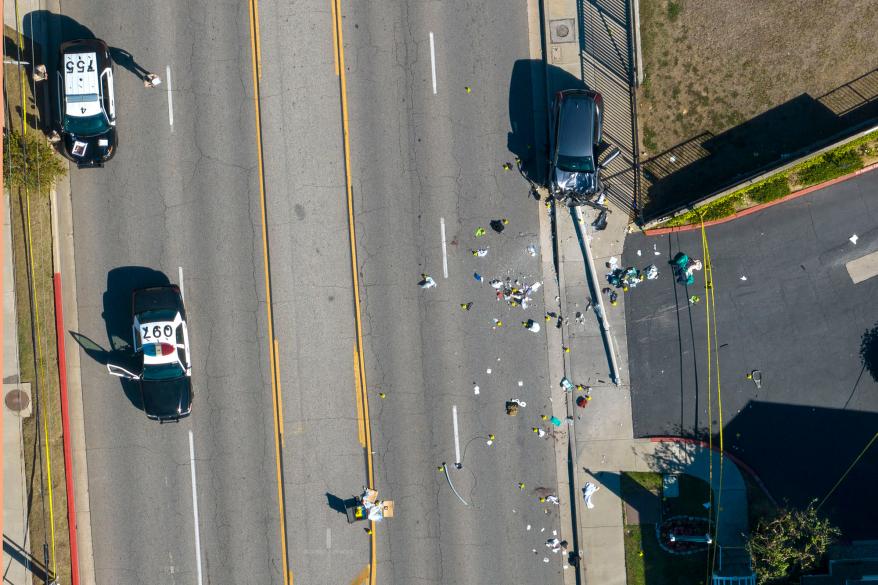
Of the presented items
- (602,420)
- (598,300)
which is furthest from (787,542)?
(598,300)

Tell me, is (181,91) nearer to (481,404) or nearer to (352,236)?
(352,236)

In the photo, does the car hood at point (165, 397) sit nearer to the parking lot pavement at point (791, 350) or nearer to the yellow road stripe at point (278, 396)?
the yellow road stripe at point (278, 396)

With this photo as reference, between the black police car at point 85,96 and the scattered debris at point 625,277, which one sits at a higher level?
the black police car at point 85,96

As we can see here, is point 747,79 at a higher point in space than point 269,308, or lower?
higher

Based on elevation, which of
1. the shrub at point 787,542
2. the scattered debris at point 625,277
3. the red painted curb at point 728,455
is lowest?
the shrub at point 787,542

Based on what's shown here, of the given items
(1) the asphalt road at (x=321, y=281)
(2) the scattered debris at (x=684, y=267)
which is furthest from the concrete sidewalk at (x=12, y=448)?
(2) the scattered debris at (x=684, y=267)

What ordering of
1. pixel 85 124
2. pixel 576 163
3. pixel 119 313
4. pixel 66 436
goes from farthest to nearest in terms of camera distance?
1. pixel 119 313
2. pixel 66 436
3. pixel 85 124
4. pixel 576 163

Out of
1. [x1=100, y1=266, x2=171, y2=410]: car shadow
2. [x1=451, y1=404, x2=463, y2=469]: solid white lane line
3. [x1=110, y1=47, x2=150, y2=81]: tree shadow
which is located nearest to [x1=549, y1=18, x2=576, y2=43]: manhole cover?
[x1=451, y1=404, x2=463, y2=469]: solid white lane line

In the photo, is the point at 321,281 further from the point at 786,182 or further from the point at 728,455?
the point at 786,182
